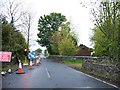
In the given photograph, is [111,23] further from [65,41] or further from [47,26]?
[47,26]

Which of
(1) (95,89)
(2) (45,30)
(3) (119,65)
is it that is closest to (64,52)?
(2) (45,30)

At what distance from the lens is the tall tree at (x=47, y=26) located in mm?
113625

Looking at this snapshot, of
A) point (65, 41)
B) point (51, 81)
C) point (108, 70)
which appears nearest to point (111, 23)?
point (108, 70)

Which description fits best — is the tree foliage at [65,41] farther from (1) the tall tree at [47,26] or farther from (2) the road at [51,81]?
(2) the road at [51,81]

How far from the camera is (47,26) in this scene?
11688 centimetres

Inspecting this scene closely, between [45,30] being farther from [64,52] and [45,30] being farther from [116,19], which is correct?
[116,19]

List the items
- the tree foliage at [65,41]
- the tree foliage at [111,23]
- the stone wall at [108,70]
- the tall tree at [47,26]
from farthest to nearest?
the tall tree at [47,26] → the tree foliage at [65,41] → the tree foliage at [111,23] → the stone wall at [108,70]

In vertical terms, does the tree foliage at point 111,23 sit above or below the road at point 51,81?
above

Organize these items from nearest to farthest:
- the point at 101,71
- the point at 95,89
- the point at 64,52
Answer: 1. the point at 95,89
2. the point at 101,71
3. the point at 64,52

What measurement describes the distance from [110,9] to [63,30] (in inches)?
2554

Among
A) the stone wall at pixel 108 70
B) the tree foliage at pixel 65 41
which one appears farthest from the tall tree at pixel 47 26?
the stone wall at pixel 108 70

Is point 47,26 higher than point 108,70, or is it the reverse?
point 47,26

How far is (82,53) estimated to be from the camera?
110562mm

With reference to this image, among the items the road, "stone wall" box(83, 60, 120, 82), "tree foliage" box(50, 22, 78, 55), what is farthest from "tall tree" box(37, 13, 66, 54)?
the road
